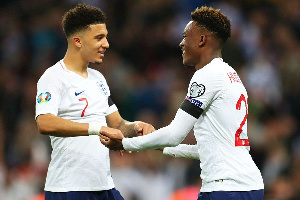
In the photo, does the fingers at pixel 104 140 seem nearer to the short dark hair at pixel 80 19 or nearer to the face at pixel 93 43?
the face at pixel 93 43

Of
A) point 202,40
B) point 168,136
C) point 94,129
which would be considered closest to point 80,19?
point 94,129

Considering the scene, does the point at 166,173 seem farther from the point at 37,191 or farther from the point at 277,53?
the point at 277,53

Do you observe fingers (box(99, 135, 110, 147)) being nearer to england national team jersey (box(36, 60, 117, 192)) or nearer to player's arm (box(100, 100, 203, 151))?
player's arm (box(100, 100, 203, 151))

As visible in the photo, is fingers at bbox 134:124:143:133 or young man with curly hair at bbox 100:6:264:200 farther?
fingers at bbox 134:124:143:133

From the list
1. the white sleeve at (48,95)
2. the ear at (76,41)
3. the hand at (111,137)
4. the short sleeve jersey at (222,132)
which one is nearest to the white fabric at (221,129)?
the short sleeve jersey at (222,132)

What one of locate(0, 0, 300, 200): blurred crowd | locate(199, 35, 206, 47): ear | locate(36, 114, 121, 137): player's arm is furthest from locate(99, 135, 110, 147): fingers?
locate(0, 0, 300, 200): blurred crowd

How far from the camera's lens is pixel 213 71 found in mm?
5551

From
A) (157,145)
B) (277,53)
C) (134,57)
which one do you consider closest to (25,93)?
(134,57)

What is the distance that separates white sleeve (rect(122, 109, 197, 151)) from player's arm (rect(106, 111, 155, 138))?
20.8 inches

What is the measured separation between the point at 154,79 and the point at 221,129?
23.6 feet

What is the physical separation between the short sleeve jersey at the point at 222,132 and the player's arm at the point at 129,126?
3.38 feet

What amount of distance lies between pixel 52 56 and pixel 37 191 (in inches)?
134

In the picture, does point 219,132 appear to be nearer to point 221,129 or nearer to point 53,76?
point 221,129

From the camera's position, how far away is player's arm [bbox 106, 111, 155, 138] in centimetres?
654
